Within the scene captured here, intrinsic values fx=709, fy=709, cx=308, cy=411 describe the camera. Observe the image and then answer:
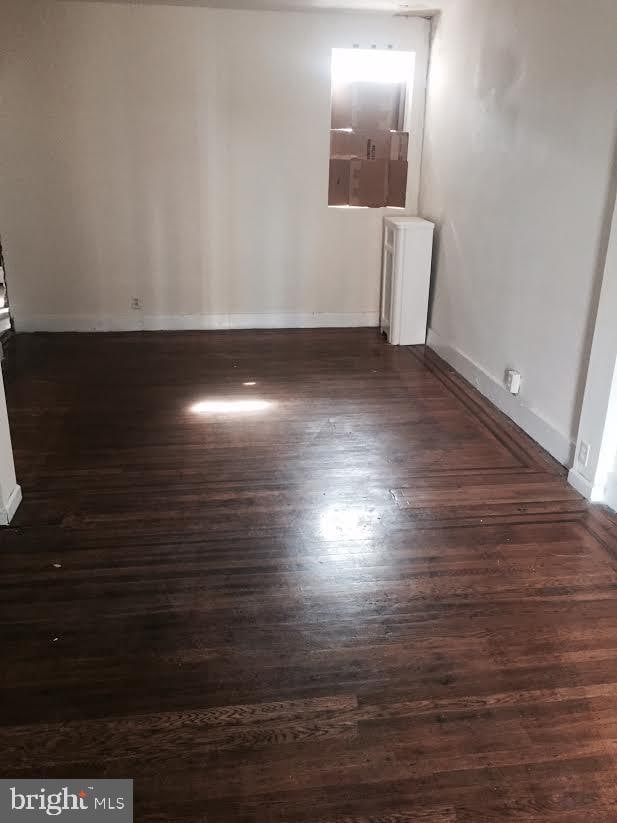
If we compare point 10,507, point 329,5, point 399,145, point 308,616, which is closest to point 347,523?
point 308,616

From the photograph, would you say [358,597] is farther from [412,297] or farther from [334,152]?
[334,152]

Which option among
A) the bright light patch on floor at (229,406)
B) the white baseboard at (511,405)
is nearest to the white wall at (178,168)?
the white baseboard at (511,405)

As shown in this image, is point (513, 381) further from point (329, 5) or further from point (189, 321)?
point (329, 5)

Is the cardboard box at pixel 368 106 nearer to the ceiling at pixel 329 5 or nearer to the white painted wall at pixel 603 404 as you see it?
the ceiling at pixel 329 5

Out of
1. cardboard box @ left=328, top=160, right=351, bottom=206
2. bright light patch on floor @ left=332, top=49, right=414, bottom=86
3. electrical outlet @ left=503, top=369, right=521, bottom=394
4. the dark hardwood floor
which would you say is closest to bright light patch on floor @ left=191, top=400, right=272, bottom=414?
the dark hardwood floor

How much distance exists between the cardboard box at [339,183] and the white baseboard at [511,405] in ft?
4.64

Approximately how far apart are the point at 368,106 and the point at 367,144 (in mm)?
291

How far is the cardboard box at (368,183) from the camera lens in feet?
19.2

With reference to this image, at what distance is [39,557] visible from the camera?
2.78 meters

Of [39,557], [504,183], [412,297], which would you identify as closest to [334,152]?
[412,297]

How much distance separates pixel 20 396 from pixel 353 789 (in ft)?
11.4

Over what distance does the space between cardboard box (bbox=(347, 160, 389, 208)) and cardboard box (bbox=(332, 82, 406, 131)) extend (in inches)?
11.0

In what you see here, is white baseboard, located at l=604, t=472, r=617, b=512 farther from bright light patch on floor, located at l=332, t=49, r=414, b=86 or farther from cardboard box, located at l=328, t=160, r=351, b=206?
bright light patch on floor, located at l=332, t=49, r=414, b=86

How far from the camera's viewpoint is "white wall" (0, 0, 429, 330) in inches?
209
